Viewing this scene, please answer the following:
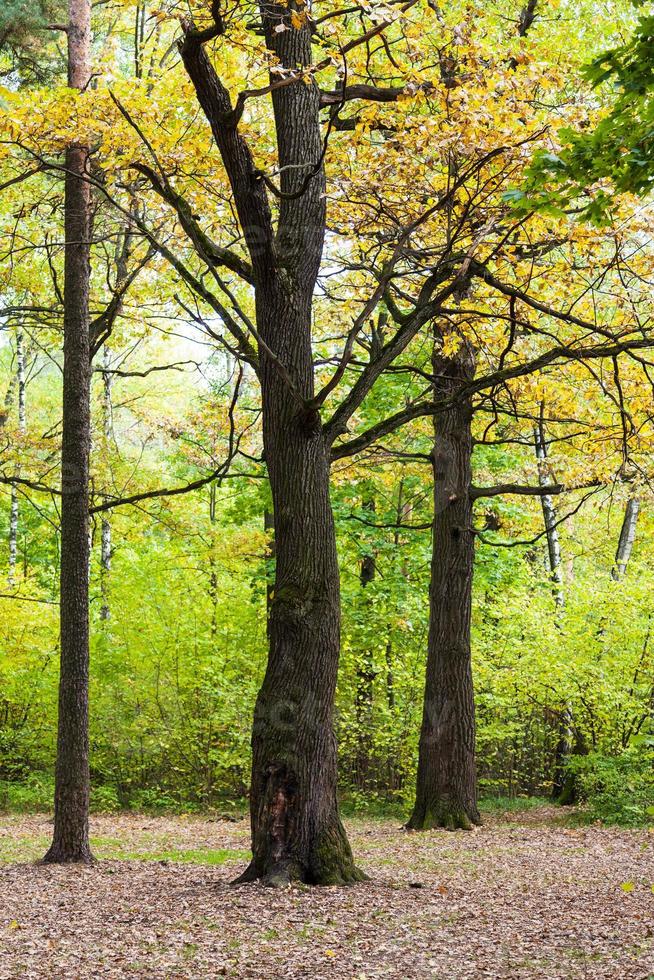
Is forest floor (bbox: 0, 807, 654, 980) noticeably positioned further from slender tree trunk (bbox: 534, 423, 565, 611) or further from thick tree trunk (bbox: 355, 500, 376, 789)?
thick tree trunk (bbox: 355, 500, 376, 789)

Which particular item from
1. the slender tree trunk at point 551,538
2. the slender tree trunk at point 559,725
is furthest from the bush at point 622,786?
the slender tree trunk at point 551,538

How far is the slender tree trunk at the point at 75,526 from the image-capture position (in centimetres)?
891

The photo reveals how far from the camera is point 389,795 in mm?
16469

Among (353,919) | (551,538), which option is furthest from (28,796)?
Result: (353,919)

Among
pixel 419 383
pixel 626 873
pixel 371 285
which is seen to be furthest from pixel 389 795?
pixel 371 285

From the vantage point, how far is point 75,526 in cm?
912

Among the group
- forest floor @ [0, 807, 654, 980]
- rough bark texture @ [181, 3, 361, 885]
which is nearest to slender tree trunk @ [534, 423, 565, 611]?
forest floor @ [0, 807, 654, 980]

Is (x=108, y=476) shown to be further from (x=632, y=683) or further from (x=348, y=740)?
(x=632, y=683)

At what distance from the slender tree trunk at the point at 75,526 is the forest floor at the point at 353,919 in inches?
22.7

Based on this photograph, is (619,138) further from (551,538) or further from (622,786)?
(551,538)

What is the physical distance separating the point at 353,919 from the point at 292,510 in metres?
2.75

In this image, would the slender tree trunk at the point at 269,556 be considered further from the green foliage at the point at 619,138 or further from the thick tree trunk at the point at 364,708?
the green foliage at the point at 619,138

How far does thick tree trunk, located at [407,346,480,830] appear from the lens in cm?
1110

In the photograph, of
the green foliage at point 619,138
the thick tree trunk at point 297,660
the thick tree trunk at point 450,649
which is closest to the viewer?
the green foliage at point 619,138
